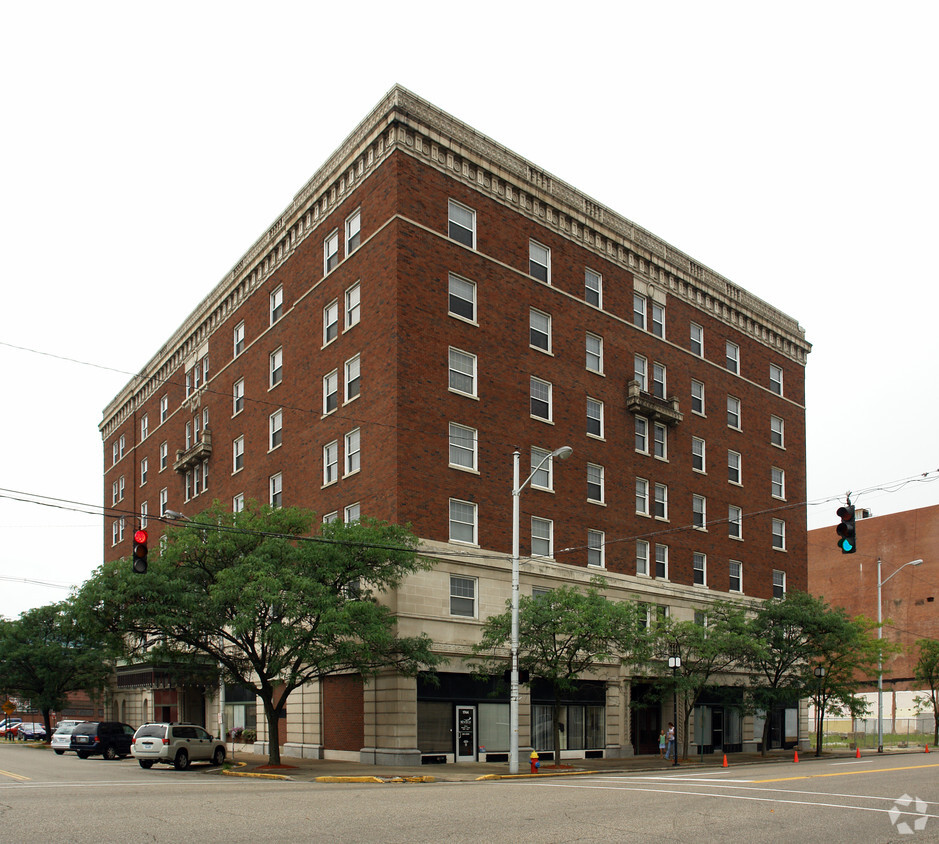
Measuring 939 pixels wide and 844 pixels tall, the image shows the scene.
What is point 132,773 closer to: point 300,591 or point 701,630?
point 300,591

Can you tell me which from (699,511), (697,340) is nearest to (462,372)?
(699,511)

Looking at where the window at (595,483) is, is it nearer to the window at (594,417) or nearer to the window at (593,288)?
the window at (594,417)

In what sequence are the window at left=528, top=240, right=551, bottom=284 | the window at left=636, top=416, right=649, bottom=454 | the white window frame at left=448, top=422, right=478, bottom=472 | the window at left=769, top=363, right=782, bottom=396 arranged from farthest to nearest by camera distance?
the window at left=769, top=363, right=782, bottom=396
the window at left=636, top=416, right=649, bottom=454
the window at left=528, top=240, right=551, bottom=284
the white window frame at left=448, top=422, right=478, bottom=472

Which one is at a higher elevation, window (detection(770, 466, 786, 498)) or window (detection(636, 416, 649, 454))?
window (detection(636, 416, 649, 454))

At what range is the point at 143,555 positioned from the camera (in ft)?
75.4

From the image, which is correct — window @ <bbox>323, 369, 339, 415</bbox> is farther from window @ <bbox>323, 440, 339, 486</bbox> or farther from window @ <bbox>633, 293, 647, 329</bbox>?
window @ <bbox>633, 293, 647, 329</bbox>

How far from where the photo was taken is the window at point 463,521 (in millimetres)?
37375

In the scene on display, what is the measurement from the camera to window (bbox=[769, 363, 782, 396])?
189 feet

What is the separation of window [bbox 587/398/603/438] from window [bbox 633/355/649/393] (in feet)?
11.2

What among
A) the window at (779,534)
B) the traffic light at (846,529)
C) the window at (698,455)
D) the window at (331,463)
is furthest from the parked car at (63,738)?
the window at (779,534)

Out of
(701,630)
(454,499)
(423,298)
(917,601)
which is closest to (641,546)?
(701,630)

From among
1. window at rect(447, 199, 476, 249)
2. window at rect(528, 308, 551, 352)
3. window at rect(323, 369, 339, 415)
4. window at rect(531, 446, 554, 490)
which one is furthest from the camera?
window at rect(528, 308, 551, 352)

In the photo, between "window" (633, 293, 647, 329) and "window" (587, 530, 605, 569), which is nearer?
"window" (587, 530, 605, 569)

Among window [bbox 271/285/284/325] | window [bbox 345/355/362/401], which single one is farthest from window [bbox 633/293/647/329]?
window [bbox 271/285/284/325]
